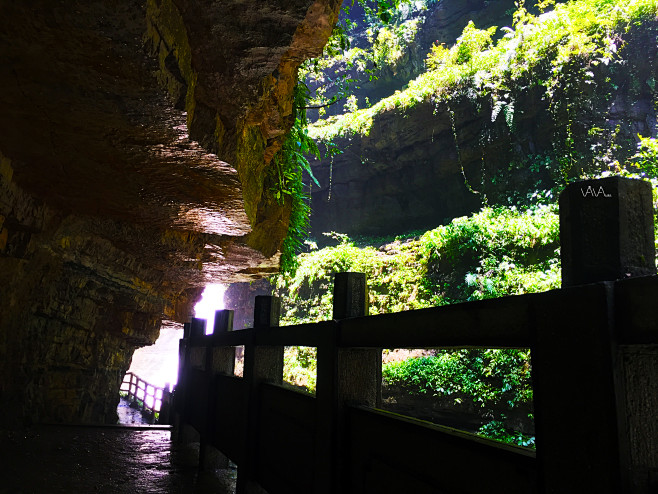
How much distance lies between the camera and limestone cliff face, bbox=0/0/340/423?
85.4 inches

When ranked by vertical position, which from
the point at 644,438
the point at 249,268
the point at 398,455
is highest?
the point at 249,268

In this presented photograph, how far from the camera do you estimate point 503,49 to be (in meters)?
15.7

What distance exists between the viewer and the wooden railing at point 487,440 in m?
0.98

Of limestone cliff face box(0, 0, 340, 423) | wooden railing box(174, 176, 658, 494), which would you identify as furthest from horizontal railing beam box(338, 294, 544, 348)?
limestone cliff face box(0, 0, 340, 423)

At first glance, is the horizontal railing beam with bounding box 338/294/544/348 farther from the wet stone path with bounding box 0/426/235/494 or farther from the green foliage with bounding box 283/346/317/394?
the green foliage with bounding box 283/346/317/394

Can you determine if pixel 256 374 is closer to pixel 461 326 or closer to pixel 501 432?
pixel 461 326

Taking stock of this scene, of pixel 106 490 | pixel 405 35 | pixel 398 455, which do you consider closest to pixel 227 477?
pixel 106 490

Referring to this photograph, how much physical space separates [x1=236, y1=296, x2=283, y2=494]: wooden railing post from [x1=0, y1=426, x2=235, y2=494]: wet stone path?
983 millimetres

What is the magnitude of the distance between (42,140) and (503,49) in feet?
53.9

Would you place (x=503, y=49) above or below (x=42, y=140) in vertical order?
above

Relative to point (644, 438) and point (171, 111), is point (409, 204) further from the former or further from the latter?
point (644, 438)

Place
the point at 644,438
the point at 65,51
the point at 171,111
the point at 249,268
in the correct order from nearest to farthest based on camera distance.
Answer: the point at 644,438
the point at 65,51
the point at 171,111
the point at 249,268

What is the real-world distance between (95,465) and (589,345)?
5197 mm

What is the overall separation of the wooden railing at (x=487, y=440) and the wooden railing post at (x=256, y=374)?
32cm
